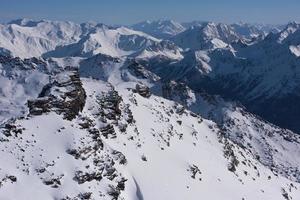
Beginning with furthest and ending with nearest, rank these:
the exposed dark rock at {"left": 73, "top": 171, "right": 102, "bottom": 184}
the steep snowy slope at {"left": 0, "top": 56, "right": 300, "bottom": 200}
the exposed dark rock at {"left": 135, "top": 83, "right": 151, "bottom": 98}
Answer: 1. the exposed dark rock at {"left": 135, "top": 83, "right": 151, "bottom": 98}
2. the exposed dark rock at {"left": 73, "top": 171, "right": 102, "bottom": 184}
3. the steep snowy slope at {"left": 0, "top": 56, "right": 300, "bottom": 200}

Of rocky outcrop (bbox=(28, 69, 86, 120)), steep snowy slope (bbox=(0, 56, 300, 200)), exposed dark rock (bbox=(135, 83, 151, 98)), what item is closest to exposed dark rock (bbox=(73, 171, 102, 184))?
steep snowy slope (bbox=(0, 56, 300, 200))

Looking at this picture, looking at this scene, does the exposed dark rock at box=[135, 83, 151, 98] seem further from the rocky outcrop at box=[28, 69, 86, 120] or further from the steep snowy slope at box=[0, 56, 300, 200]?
the rocky outcrop at box=[28, 69, 86, 120]

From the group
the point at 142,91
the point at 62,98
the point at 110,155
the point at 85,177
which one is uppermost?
the point at 62,98

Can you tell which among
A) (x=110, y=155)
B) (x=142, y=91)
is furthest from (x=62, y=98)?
(x=142, y=91)

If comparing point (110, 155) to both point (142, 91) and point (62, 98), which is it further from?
point (142, 91)

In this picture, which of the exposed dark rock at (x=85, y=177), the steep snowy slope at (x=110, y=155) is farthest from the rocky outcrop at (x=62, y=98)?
the exposed dark rock at (x=85, y=177)

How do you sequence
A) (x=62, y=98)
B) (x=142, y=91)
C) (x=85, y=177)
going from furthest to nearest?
(x=142, y=91)
(x=62, y=98)
(x=85, y=177)

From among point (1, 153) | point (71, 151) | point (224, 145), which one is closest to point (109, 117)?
point (71, 151)

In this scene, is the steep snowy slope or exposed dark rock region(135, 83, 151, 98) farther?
exposed dark rock region(135, 83, 151, 98)

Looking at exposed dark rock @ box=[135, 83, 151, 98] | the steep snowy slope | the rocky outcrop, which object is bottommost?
exposed dark rock @ box=[135, 83, 151, 98]

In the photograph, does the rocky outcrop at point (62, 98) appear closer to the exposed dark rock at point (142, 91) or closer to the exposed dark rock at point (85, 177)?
the exposed dark rock at point (85, 177)
